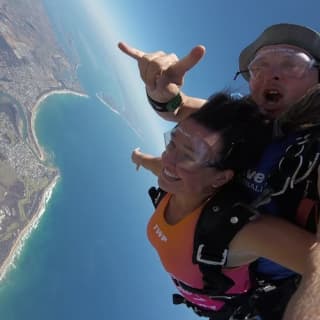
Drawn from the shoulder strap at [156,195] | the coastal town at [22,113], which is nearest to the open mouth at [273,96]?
the shoulder strap at [156,195]

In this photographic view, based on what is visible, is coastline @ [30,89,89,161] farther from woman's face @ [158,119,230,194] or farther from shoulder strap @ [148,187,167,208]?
woman's face @ [158,119,230,194]

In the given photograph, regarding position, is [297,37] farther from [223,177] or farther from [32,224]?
[32,224]

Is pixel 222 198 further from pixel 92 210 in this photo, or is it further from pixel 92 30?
pixel 92 30

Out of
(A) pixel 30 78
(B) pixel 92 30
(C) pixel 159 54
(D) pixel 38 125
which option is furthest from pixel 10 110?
(B) pixel 92 30

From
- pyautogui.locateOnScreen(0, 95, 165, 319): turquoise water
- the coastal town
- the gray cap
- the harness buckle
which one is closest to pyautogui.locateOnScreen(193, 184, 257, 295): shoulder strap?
the harness buckle

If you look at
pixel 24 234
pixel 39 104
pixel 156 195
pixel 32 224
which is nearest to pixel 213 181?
pixel 156 195

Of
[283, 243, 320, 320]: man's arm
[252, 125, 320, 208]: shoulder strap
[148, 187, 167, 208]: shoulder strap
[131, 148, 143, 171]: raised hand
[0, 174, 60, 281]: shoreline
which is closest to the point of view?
[283, 243, 320, 320]: man's arm
